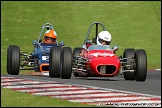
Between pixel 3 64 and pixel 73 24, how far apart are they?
576 inches

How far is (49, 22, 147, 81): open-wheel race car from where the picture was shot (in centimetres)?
1608

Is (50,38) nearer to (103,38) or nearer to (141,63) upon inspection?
(103,38)

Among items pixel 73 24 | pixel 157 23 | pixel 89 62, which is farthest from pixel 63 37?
pixel 89 62

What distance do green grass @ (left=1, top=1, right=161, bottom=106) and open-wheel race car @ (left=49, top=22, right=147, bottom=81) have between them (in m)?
17.8

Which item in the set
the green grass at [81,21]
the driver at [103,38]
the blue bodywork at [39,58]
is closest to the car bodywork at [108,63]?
the driver at [103,38]

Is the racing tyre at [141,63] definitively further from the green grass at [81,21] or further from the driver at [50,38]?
the green grass at [81,21]

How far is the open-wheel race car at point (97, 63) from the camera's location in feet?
52.7

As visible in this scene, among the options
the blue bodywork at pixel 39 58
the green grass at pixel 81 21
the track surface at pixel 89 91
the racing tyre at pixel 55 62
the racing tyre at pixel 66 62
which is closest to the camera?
the track surface at pixel 89 91

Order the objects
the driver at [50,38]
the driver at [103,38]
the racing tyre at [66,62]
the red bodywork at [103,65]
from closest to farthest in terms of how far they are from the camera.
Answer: the red bodywork at [103,65]
the racing tyre at [66,62]
the driver at [103,38]
the driver at [50,38]

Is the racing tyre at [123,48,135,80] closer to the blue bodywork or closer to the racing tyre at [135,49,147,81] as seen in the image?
the racing tyre at [135,49,147,81]

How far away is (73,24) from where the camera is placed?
4356cm

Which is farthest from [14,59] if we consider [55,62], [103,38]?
[103,38]

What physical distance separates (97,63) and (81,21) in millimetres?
28774

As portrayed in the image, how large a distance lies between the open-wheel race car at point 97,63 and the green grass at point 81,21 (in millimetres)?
17836
